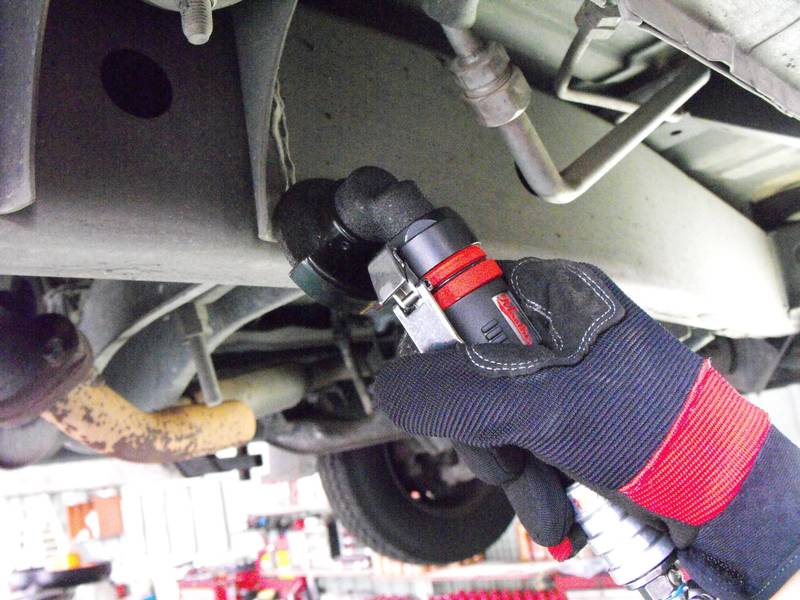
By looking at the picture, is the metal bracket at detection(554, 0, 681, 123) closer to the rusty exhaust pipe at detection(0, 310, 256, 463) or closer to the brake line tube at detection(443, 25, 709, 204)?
the brake line tube at detection(443, 25, 709, 204)

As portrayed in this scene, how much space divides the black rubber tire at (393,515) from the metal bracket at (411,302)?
3.65 ft

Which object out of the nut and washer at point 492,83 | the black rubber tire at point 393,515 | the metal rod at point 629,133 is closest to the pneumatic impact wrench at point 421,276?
the nut and washer at point 492,83

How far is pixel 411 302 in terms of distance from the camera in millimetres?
528

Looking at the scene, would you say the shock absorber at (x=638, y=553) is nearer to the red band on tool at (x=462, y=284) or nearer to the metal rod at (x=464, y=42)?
the red band on tool at (x=462, y=284)

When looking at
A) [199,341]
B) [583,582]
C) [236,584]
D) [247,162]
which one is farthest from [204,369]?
[236,584]

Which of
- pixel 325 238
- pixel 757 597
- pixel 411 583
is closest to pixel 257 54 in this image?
pixel 325 238

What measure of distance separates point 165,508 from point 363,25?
6.20 metres

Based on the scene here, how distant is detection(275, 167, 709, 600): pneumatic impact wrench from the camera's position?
519 mm

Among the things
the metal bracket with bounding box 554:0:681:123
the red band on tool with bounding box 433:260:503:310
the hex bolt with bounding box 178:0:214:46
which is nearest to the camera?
the hex bolt with bounding box 178:0:214:46

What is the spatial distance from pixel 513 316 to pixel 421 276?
79 millimetres

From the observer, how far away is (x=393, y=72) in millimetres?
756

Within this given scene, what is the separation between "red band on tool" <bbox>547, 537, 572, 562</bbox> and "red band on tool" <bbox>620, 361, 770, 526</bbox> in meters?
0.13

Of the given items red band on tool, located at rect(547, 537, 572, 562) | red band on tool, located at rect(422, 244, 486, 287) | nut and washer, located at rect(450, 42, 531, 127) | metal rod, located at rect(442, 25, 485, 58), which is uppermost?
metal rod, located at rect(442, 25, 485, 58)

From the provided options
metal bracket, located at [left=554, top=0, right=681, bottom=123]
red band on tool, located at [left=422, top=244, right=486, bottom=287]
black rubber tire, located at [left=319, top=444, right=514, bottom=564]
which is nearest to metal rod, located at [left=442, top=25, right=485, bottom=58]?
metal bracket, located at [left=554, top=0, right=681, bottom=123]
